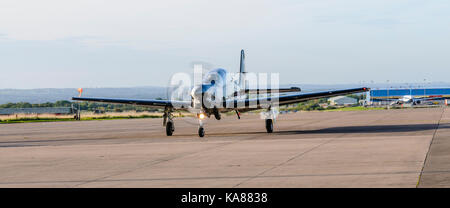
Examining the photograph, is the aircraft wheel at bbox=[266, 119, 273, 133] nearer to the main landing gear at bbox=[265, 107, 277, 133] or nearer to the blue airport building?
the main landing gear at bbox=[265, 107, 277, 133]

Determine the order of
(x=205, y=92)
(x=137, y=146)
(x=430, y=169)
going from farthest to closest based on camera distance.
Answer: (x=205, y=92), (x=137, y=146), (x=430, y=169)

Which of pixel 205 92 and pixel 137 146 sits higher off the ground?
pixel 205 92

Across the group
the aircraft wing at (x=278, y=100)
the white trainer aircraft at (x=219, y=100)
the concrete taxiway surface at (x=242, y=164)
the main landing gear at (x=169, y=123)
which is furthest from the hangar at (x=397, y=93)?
the concrete taxiway surface at (x=242, y=164)

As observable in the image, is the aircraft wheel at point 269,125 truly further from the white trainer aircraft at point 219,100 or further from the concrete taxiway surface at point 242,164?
the concrete taxiway surface at point 242,164

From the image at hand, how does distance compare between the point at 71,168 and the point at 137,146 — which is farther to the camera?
the point at 137,146

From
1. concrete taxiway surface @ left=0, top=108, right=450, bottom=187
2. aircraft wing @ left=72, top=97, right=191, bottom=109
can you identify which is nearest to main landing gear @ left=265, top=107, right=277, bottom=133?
aircraft wing @ left=72, top=97, right=191, bottom=109


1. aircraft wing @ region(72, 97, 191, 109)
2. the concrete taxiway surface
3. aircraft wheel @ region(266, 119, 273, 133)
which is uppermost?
aircraft wing @ region(72, 97, 191, 109)

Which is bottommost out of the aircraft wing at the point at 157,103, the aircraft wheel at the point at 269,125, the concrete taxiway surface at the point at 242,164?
the concrete taxiway surface at the point at 242,164

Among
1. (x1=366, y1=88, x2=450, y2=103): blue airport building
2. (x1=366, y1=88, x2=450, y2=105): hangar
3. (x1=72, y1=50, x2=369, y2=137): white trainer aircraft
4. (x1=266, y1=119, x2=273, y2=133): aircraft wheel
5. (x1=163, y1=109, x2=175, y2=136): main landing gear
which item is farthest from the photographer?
(x1=366, y1=88, x2=450, y2=103): blue airport building
